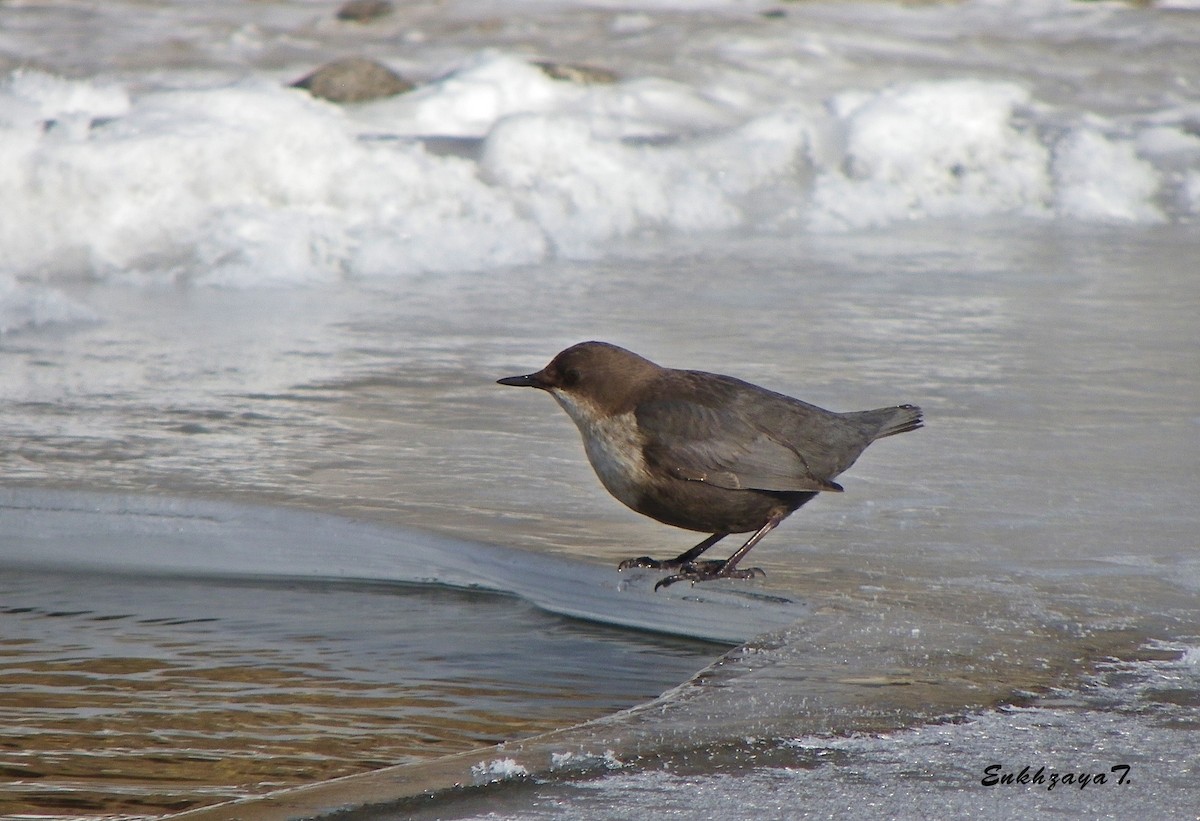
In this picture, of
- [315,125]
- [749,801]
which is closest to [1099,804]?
[749,801]

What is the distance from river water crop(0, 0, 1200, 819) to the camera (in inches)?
100

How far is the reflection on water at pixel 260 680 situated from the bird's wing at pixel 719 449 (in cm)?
38

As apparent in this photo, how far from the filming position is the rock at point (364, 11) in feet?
56.6

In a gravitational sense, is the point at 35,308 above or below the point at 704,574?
above

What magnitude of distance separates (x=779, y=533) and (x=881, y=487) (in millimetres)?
459

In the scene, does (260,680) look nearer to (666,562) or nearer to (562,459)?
(666,562)

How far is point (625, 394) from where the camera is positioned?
129 inches

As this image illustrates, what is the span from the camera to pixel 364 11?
17.3 meters

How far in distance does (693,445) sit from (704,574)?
12.7 inches

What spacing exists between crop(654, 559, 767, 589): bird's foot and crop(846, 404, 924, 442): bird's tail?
0.45 meters

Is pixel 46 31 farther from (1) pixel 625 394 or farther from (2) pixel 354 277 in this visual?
(1) pixel 625 394

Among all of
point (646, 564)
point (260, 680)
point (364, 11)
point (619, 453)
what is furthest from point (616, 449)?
point (364, 11)

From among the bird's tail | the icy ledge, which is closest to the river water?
the icy ledge

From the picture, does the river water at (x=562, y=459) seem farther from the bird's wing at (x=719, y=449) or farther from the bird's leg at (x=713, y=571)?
the bird's wing at (x=719, y=449)
